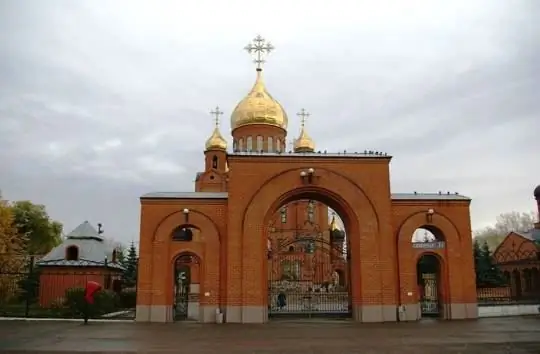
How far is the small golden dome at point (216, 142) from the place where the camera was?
Result: 50781 millimetres

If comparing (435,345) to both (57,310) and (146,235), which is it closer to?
(146,235)

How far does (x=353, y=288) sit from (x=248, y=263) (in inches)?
188

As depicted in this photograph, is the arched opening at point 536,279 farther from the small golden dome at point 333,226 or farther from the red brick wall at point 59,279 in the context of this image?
the red brick wall at point 59,279

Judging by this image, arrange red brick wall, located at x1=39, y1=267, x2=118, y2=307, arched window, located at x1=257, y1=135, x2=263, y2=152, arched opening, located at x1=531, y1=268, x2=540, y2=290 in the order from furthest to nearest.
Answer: arched window, located at x1=257, y1=135, x2=263, y2=152 < arched opening, located at x1=531, y1=268, x2=540, y2=290 < red brick wall, located at x1=39, y1=267, x2=118, y2=307

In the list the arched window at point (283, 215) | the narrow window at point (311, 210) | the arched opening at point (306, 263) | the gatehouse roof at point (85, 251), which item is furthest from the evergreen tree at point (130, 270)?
the narrow window at point (311, 210)

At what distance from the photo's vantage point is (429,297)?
28.8 metres

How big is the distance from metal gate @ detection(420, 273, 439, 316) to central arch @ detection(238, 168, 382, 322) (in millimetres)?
4123

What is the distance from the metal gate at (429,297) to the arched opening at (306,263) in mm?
3741

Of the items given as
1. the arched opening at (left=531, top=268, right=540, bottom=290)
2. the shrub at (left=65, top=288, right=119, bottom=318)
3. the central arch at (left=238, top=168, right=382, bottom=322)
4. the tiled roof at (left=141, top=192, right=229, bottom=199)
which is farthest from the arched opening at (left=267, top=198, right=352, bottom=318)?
the arched opening at (left=531, top=268, right=540, bottom=290)

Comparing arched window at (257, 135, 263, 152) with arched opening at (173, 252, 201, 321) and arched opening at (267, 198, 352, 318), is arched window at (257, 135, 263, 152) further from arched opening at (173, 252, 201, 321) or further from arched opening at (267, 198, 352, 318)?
arched opening at (173, 252, 201, 321)

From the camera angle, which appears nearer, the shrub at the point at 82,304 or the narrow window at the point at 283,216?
the shrub at the point at 82,304

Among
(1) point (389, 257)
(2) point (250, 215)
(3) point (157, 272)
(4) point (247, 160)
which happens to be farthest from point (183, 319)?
(1) point (389, 257)

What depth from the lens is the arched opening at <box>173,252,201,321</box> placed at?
24.0 meters

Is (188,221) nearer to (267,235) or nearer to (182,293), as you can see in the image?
(267,235)
